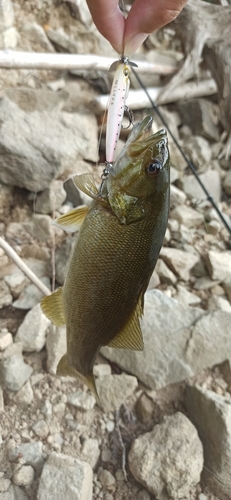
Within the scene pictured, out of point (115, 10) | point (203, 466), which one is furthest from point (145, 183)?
point (203, 466)

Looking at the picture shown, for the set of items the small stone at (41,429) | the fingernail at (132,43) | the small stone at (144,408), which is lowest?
the small stone at (144,408)

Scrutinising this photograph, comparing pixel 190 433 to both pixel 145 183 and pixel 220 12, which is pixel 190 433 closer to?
pixel 145 183

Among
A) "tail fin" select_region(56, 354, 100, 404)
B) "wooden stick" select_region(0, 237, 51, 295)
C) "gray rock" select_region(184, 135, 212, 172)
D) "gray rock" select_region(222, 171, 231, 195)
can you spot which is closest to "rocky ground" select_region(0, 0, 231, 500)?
"wooden stick" select_region(0, 237, 51, 295)

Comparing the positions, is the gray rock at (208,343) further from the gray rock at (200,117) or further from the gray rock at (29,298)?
the gray rock at (200,117)

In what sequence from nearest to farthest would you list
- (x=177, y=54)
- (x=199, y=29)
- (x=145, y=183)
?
1. (x=145, y=183)
2. (x=199, y=29)
3. (x=177, y=54)

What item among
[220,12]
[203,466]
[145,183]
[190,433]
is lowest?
[203,466]

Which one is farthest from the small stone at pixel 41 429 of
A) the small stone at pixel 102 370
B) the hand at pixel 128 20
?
the hand at pixel 128 20
